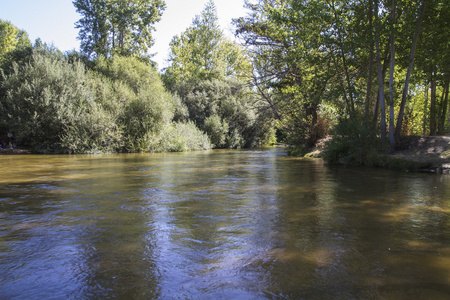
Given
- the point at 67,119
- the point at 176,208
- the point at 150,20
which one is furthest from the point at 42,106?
the point at 176,208

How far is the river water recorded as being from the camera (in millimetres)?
3062

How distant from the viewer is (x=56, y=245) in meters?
4.19

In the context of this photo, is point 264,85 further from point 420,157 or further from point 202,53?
point 202,53

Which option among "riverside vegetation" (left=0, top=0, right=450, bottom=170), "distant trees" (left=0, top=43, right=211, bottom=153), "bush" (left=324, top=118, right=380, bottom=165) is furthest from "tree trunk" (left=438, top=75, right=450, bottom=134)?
"distant trees" (left=0, top=43, right=211, bottom=153)

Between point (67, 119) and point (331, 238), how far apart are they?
2537cm

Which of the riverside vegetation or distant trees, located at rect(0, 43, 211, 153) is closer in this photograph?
the riverside vegetation

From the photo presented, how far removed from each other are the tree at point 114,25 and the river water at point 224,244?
34.4 m

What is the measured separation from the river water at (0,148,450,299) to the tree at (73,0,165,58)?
3443 centimetres

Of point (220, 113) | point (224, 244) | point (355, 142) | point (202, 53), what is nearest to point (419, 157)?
point (355, 142)

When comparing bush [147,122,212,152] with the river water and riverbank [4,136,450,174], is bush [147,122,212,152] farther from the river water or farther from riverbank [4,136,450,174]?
the river water

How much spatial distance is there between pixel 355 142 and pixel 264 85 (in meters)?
11.0

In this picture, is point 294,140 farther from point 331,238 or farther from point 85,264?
point 85,264

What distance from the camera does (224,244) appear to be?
13.9ft

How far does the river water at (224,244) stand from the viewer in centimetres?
306
